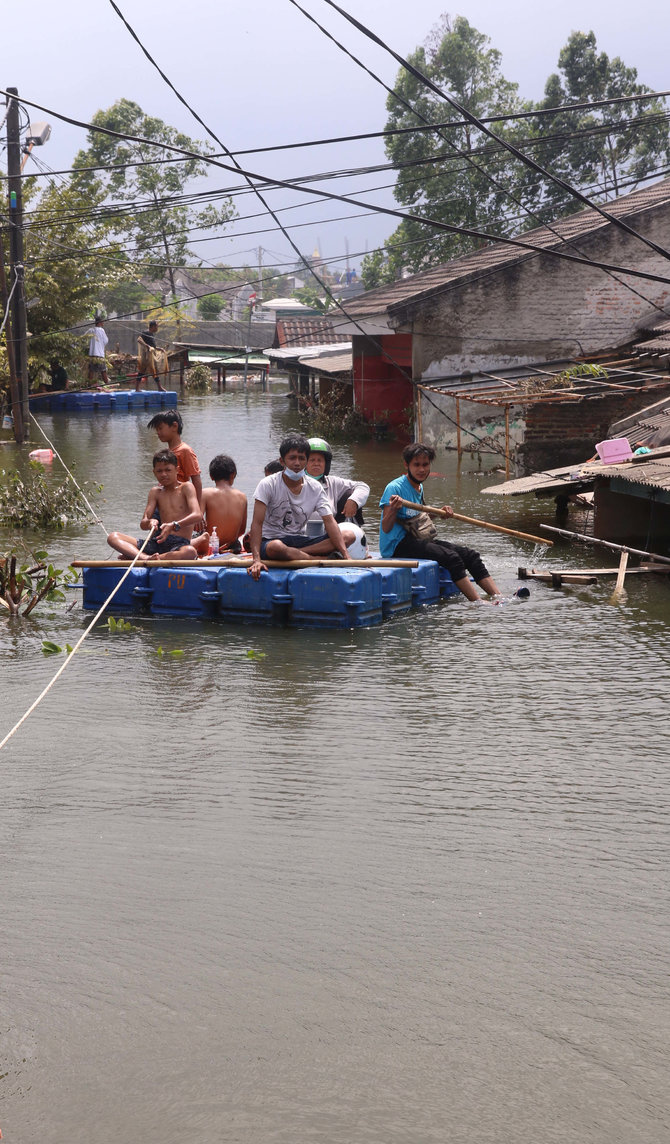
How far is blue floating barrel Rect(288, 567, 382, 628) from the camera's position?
10.4m

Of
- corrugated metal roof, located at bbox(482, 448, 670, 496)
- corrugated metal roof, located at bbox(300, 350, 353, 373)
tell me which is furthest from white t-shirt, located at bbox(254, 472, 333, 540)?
corrugated metal roof, located at bbox(300, 350, 353, 373)

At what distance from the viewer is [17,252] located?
1022 inches

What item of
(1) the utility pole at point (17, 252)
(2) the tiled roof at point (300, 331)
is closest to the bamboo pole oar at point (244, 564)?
(1) the utility pole at point (17, 252)

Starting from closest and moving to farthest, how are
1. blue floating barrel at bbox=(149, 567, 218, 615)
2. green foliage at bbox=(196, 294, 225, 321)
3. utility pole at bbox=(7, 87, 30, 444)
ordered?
1. blue floating barrel at bbox=(149, 567, 218, 615)
2. utility pole at bbox=(7, 87, 30, 444)
3. green foliage at bbox=(196, 294, 225, 321)

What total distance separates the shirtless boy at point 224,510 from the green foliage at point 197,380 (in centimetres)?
3392

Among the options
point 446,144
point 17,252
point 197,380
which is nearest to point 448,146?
point 446,144

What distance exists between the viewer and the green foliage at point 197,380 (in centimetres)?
4528

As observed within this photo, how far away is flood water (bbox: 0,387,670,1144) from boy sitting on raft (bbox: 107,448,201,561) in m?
1.05

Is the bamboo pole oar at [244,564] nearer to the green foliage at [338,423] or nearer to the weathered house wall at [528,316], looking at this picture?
the weathered house wall at [528,316]

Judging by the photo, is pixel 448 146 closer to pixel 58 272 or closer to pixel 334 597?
pixel 58 272

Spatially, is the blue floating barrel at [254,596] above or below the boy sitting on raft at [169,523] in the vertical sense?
below

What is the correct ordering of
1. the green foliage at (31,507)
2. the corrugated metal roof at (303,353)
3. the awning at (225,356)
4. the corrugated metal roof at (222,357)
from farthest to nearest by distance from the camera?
the corrugated metal roof at (222,357) → the awning at (225,356) → the corrugated metal roof at (303,353) → the green foliage at (31,507)

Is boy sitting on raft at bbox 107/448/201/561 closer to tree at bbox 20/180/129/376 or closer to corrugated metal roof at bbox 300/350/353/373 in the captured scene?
corrugated metal roof at bbox 300/350/353/373

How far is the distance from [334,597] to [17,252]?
18089mm
